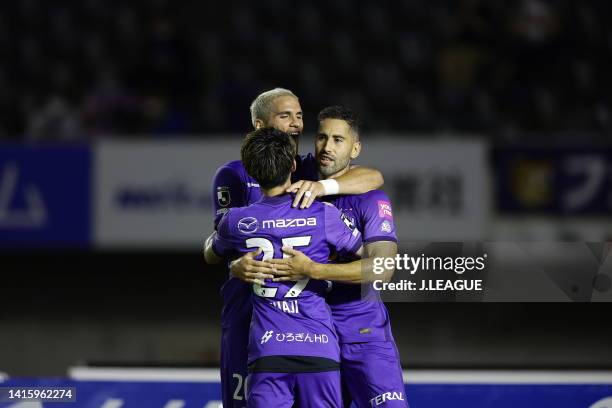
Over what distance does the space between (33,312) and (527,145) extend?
4.73 metres

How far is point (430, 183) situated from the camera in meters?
9.81

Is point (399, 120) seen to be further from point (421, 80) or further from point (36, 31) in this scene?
point (36, 31)

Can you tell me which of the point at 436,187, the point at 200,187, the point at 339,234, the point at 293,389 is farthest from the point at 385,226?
the point at 200,187

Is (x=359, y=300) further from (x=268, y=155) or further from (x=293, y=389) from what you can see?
(x=268, y=155)

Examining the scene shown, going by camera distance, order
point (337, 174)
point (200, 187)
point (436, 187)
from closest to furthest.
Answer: point (337, 174), point (436, 187), point (200, 187)

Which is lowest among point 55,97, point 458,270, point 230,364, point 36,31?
point 230,364

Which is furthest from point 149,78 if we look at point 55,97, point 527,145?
point 527,145

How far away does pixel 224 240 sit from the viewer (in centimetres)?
399

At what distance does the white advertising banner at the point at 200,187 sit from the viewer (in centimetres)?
979

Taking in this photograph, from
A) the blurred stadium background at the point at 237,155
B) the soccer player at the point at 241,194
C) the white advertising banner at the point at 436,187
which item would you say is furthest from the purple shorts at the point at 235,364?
the white advertising banner at the point at 436,187

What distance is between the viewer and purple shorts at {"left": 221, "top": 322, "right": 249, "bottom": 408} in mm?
4387

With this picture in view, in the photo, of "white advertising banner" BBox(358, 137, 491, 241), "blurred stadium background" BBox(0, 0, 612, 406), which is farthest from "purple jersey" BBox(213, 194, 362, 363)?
"white advertising banner" BBox(358, 137, 491, 241)

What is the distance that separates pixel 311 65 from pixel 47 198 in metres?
3.35

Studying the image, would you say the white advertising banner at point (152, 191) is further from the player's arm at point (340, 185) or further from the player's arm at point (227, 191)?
the player's arm at point (340, 185)
